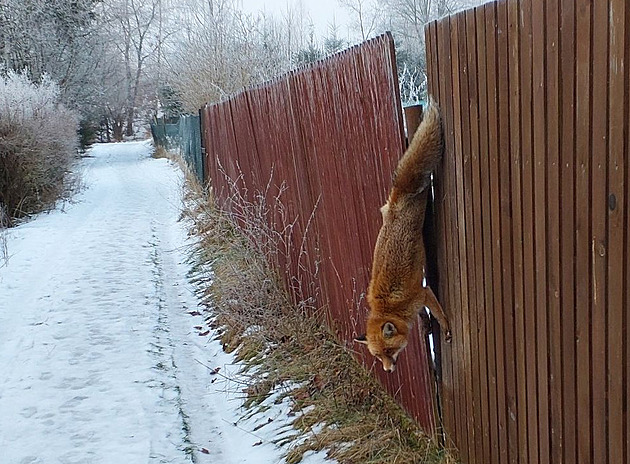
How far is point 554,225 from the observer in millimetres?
2082

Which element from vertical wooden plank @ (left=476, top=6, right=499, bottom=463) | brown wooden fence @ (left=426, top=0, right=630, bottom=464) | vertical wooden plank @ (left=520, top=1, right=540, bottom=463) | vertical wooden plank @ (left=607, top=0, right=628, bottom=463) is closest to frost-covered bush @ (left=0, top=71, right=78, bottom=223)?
brown wooden fence @ (left=426, top=0, right=630, bottom=464)

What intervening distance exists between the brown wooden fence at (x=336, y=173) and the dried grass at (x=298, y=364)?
146 mm

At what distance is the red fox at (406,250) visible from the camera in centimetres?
309

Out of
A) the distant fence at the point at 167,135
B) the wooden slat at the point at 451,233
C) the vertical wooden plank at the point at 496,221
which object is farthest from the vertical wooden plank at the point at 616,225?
the distant fence at the point at 167,135

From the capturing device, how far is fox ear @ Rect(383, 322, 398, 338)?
3.36 m

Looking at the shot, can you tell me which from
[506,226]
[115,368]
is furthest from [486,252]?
[115,368]

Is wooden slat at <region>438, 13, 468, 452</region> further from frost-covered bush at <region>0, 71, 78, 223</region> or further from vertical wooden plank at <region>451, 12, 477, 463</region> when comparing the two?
frost-covered bush at <region>0, 71, 78, 223</region>

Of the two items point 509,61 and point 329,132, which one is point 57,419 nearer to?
point 329,132

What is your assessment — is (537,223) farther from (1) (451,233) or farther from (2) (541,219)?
(1) (451,233)

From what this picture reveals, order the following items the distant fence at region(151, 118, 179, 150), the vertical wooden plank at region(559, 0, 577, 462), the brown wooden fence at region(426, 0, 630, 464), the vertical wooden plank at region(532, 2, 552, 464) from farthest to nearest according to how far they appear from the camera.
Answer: the distant fence at region(151, 118, 179, 150) < the vertical wooden plank at region(532, 2, 552, 464) < the vertical wooden plank at region(559, 0, 577, 462) < the brown wooden fence at region(426, 0, 630, 464)

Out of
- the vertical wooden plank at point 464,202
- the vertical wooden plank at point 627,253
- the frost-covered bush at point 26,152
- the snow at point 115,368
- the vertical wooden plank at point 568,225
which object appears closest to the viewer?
the vertical wooden plank at point 627,253

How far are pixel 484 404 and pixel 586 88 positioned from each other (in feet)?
5.11

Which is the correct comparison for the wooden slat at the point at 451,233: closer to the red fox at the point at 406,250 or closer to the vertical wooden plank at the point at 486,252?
the red fox at the point at 406,250

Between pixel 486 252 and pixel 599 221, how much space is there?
86 centimetres
